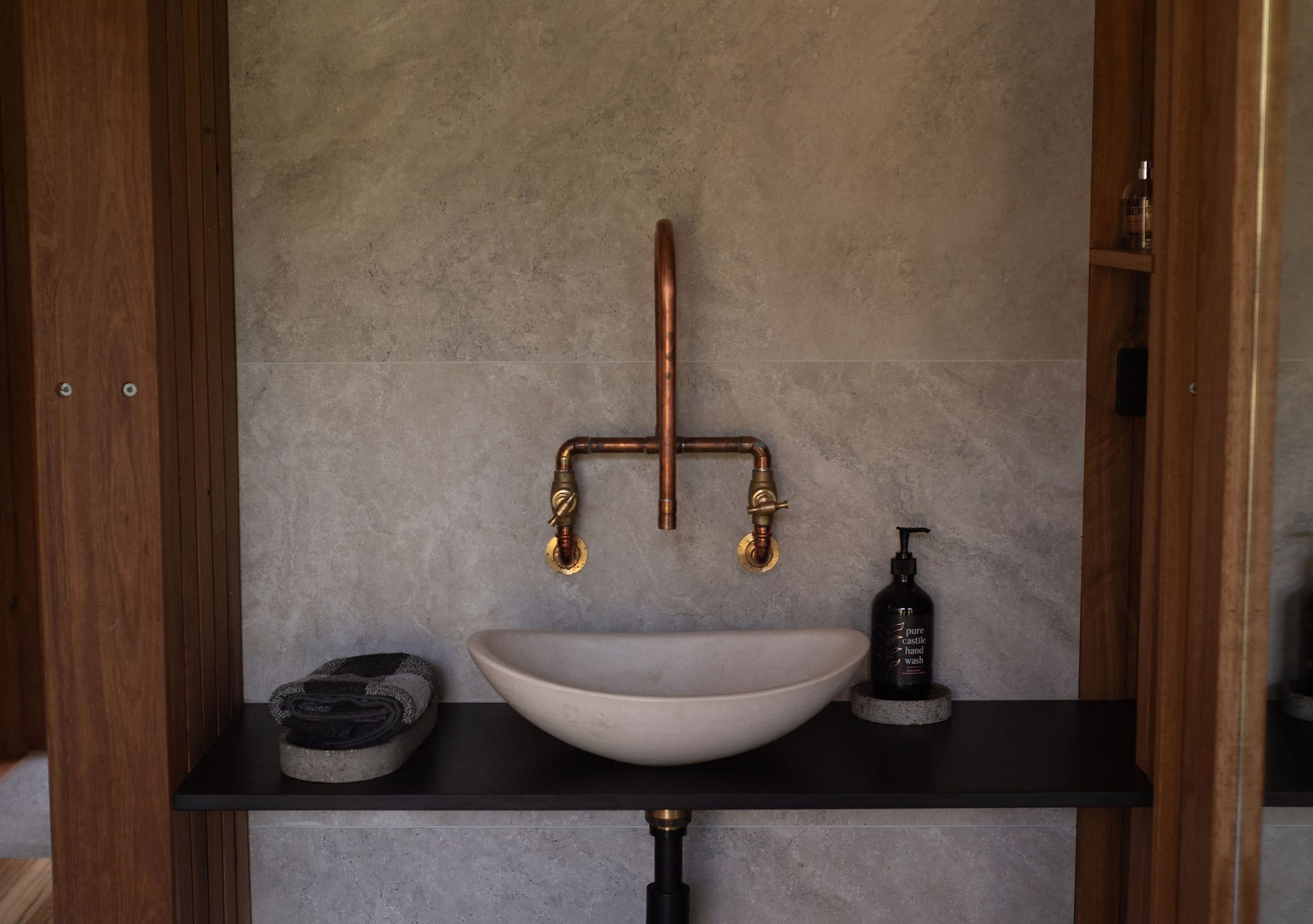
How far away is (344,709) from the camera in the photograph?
1329mm

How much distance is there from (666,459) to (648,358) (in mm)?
178

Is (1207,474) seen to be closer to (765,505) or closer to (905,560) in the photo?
(905,560)

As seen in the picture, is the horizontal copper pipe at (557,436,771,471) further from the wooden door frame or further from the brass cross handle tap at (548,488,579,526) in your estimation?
the wooden door frame

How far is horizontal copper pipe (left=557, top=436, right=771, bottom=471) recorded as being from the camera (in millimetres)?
1516

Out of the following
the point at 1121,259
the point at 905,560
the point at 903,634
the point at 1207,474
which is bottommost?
the point at 903,634

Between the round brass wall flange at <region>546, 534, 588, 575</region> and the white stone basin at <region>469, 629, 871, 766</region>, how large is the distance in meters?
0.11

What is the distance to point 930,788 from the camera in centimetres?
129

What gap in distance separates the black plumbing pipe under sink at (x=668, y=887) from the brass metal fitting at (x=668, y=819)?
23 millimetres

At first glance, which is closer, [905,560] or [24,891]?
[905,560]

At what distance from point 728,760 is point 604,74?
0.97 meters

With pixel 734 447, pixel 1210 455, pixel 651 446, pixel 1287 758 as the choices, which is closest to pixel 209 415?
pixel 651 446

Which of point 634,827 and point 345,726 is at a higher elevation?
point 345,726

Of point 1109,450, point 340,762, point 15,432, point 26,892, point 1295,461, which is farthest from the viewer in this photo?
point 15,432

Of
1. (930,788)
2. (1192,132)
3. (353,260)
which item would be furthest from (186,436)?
(1192,132)
